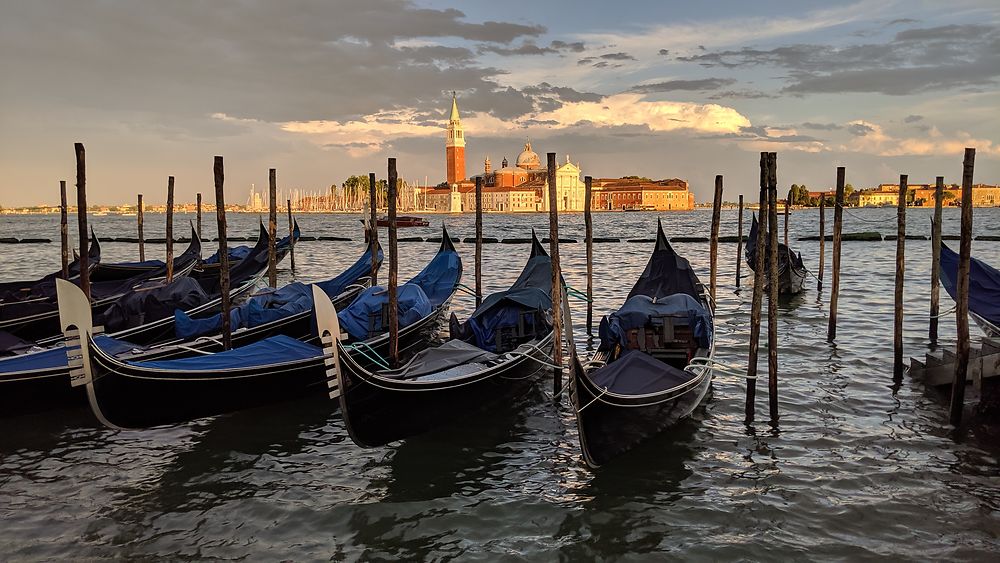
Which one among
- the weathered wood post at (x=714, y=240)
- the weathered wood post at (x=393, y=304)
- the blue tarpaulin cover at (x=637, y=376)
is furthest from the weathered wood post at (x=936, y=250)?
the weathered wood post at (x=393, y=304)

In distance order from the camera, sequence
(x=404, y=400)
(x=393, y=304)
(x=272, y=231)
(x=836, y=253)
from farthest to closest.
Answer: (x=272, y=231), (x=836, y=253), (x=393, y=304), (x=404, y=400)

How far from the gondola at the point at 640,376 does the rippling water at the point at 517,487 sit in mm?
264

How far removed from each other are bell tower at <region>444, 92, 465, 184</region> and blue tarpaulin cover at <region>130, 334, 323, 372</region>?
109m

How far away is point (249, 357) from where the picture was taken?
18.5 ft

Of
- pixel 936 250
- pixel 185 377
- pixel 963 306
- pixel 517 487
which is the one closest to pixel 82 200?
pixel 185 377

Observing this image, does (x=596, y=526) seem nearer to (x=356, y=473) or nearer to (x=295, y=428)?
(x=356, y=473)

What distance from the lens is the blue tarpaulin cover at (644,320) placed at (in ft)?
20.4

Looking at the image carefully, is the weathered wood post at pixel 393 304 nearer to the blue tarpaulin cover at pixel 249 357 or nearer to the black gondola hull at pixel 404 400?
the blue tarpaulin cover at pixel 249 357

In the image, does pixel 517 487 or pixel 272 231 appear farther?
pixel 272 231

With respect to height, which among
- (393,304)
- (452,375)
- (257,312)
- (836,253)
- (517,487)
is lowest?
(517,487)

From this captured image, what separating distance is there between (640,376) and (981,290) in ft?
13.7

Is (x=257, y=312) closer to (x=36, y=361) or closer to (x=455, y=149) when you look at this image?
(x=36, y=361)

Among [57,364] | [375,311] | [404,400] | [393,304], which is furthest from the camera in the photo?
[375,311]

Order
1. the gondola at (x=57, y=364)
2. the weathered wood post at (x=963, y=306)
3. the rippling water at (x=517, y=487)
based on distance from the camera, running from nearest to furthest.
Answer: the rippling water at (x=517, y=487) < the weathered wood post at (x=963, y=306) < the gondola at (x=57, y=364)
